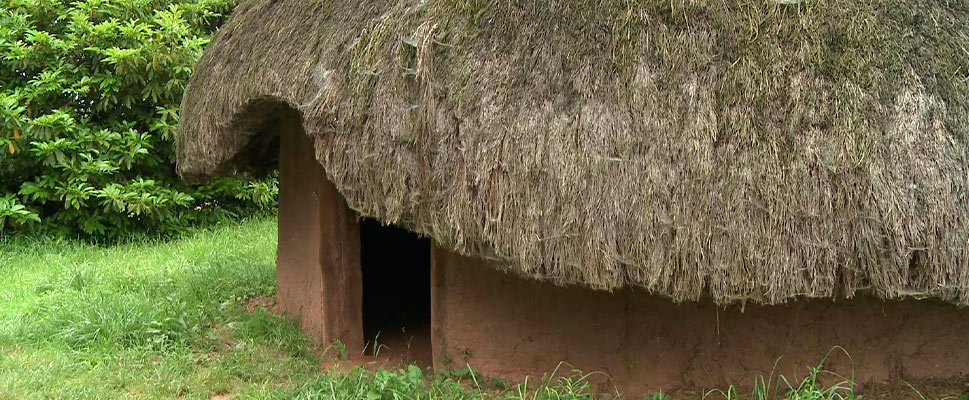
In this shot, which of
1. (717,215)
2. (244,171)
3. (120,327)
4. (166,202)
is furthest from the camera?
(166,202)

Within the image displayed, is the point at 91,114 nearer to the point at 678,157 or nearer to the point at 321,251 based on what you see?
the point at 321,251

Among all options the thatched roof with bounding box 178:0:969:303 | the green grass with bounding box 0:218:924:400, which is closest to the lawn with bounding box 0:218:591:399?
the green grass with bounding box 0:218:924:400

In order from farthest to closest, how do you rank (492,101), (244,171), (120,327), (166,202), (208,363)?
(166,202) < (244,171) < (120,327) < (208,363) < (492,101)

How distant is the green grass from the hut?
1.24 feet

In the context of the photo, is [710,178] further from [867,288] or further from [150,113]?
[150,113]

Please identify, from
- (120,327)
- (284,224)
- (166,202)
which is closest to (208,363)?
(120,327)

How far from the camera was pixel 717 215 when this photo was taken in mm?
3541

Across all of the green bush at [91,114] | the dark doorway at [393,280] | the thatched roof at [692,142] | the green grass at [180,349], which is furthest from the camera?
the green bush at [91,114]

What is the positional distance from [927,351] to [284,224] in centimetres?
387

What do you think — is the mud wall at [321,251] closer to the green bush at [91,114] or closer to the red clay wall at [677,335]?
the red clay wall at [677,335]

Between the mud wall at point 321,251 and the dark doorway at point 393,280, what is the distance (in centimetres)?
86

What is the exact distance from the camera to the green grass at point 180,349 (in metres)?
4.27

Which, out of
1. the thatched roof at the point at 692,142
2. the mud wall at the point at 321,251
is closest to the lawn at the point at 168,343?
the mud wall at the point at 321,251

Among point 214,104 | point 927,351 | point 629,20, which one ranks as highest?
point 629,20
